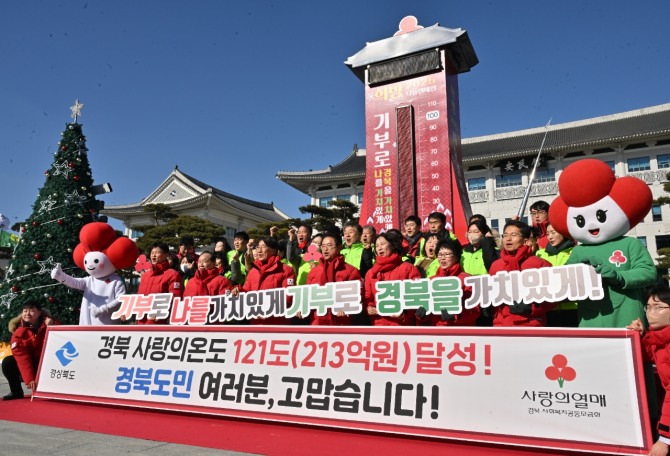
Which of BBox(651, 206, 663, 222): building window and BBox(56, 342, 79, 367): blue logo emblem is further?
BBox(651, 206, 663, 222): building window

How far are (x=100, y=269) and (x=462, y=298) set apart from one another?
4.15 metres

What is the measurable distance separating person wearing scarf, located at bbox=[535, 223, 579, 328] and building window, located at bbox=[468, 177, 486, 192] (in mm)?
21999

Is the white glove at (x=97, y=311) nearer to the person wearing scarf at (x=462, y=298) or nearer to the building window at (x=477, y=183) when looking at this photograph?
the person wearing scarf at (x=462, y=298)

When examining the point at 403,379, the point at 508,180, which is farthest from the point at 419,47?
the point at 508,180

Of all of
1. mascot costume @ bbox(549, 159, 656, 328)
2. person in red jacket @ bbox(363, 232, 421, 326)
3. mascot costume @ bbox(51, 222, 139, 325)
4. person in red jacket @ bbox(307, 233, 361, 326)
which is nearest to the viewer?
mascot costume @ bbox(549, 159, 656, 328)

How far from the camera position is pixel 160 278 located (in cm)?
510

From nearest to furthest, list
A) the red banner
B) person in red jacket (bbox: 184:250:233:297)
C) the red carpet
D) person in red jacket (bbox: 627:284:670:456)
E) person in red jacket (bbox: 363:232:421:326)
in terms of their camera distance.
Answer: person in red jacket (bbox: 627:284:670:456) → the red carpet → person in red jacket (bbox: 363:232:421:326) → person in red jacket (bbox: 184:250:233:297) → the red banner

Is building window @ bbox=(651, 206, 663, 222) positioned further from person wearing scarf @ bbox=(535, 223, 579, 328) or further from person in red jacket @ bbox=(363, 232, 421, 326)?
person in red jacket @ bbox=(363, 232, 421, 326)

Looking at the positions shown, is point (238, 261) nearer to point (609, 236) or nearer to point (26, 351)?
point (26, 351)

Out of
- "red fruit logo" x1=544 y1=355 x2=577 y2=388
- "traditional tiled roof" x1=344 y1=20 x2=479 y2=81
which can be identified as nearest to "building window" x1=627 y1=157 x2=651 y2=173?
"traditional tiled roof" x1=344 y1=20 x2=479 y2=81

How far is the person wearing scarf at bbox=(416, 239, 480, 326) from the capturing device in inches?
136

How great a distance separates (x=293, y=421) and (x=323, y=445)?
441 mm

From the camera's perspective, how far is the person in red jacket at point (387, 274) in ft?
12.2

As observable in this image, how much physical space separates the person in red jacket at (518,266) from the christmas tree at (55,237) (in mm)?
6793
